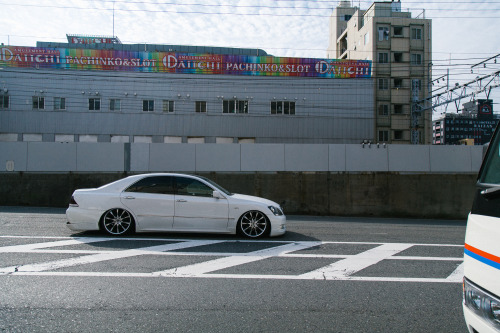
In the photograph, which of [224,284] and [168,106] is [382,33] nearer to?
[168,106]

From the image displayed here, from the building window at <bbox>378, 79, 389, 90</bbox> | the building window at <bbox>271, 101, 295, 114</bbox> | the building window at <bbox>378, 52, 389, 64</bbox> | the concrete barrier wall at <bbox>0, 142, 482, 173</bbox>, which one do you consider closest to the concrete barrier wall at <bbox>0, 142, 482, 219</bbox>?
the concrete barrier wall at <bbox>0, 142, 482, 173</bbox>

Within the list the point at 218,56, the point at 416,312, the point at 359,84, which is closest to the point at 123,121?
the point at 218,56

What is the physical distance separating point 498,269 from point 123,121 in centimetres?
4055

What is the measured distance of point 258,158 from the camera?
15188 millimetres

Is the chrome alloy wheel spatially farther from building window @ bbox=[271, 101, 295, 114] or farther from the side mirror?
building window @ bbox=[271, 101, 295, 114]

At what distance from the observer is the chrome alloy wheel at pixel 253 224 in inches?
317

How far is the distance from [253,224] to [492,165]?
19.1ft

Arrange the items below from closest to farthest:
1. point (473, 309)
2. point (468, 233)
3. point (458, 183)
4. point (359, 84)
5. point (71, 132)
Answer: point (473, 309) → point (468, 233) → point (458, 183) → point (71, 132) → point (359, 84)

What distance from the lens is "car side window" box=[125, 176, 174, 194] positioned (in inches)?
321

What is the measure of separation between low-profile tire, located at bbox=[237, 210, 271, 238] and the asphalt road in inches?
10.4

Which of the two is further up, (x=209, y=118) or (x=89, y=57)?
(x=89, y=57)

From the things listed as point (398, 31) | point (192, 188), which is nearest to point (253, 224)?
point (192, 188)

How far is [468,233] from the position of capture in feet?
8.15

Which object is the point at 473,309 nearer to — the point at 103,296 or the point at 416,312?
the point at 416,312
